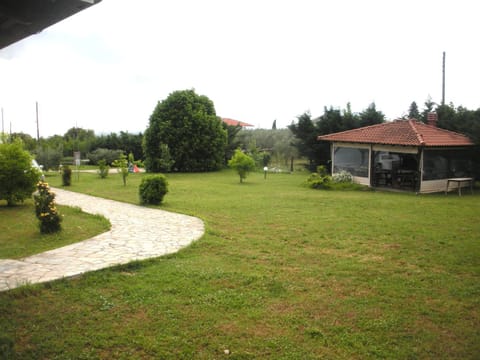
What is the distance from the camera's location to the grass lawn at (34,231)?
7250 millimetres

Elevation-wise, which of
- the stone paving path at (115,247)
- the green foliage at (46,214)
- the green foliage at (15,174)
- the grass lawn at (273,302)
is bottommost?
the grass lawn at (273,302)

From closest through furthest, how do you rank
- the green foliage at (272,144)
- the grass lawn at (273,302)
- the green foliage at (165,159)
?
the grass lawn at (273,302) → the green foliage at (165,159) → the green foliage at (272,144)

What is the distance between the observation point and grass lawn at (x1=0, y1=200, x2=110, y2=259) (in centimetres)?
725

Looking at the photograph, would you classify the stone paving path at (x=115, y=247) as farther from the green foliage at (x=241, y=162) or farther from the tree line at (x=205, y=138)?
the tree line at (x=205, y=138)

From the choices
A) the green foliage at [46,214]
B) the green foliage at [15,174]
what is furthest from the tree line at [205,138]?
the green foliage at [46,214]

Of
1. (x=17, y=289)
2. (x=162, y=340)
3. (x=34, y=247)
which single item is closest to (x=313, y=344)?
(x=162, y=340)

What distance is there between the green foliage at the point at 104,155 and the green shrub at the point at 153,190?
18.5 meters

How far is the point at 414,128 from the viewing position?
16719 millimetres

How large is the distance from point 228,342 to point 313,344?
80 centimetres

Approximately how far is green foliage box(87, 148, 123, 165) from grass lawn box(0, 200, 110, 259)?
19.0 m

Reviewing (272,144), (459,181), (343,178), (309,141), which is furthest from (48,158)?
(459,181)

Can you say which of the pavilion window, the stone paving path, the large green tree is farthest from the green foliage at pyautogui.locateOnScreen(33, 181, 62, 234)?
the large green tree

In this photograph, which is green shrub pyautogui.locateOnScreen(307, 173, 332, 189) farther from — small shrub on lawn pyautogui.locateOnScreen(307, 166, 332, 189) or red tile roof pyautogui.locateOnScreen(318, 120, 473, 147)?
red tile roof pyautogui.locateOnScreen(318, 120, 473, 147)

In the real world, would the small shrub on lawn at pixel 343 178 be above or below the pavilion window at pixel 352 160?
below
